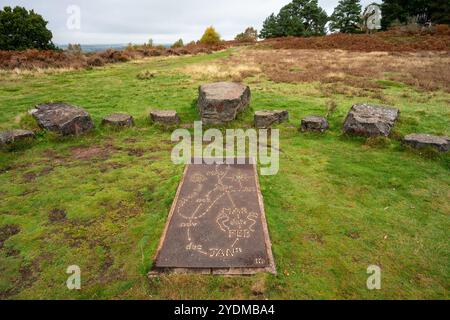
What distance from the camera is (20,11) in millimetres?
39438

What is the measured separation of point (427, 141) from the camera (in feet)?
25.9

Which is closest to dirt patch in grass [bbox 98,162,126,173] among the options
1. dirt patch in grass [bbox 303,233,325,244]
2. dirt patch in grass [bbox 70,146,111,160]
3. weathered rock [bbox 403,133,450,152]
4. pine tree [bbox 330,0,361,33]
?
dirt patch in grass [bbox 70,146,111,160]

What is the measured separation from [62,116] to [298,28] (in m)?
55.5

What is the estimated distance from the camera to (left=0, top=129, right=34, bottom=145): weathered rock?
8.40 m

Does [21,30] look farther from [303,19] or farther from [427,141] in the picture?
[303,19]

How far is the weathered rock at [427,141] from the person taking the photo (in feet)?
25.5

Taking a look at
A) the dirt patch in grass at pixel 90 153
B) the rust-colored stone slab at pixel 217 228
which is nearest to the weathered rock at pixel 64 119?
the dirt patch in grass at pixel 90 153

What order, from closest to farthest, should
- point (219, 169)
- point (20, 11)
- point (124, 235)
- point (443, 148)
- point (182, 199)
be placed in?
1. point (124, 235)
2. point (182, 199)
3. point (219, 169)
4. point (443, 148)
5. point (20, 11)

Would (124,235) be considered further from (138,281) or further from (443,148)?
(443,148)

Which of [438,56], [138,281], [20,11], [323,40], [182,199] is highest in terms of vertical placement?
[20,11]

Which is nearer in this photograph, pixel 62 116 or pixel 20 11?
pixel 62 116

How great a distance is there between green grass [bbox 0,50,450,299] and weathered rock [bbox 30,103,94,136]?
0.33 metres

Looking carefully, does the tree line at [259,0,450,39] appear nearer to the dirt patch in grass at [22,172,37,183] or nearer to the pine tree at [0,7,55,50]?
the pine tree at [0,7,55,50]

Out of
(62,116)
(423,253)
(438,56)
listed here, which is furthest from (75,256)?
(438,56)
